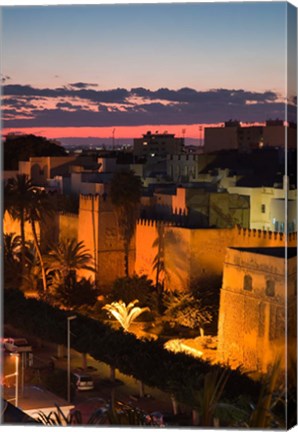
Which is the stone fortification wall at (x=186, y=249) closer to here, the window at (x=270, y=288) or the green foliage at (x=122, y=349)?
the green foliage at (x=122, y=349)

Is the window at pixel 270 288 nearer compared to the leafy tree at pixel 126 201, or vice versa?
the window at pixel 270 288

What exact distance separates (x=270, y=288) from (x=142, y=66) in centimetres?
191

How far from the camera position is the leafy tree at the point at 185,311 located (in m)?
10.2

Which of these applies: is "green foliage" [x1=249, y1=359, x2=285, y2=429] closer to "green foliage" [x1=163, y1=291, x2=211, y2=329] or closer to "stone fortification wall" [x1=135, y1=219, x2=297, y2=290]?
"green foliage" [x1=163, y1=291, x2=211, y2=329]

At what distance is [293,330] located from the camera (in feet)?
22.6

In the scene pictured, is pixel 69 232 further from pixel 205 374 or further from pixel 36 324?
pixel 205 374

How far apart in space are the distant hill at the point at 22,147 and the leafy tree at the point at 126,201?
944 mm

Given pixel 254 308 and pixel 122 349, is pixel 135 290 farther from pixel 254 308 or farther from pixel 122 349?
pixel 254 308

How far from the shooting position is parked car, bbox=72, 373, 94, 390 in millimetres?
8825

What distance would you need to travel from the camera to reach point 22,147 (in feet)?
33.2

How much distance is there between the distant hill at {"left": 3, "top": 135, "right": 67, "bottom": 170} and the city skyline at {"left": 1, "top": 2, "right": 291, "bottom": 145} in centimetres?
28

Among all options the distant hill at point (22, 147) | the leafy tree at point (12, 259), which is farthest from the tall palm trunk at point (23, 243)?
the distant hill at point (22, 147)

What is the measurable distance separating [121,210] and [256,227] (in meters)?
1.63

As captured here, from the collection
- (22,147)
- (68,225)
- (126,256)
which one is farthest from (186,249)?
(22,147)
